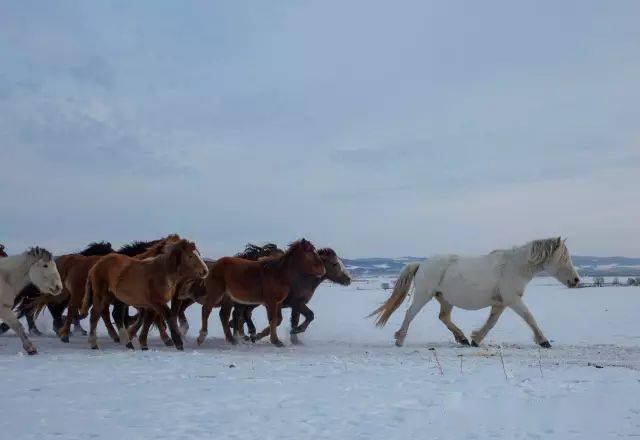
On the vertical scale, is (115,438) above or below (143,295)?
below

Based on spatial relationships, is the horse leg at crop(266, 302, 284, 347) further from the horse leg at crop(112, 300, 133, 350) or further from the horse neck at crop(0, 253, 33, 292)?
the horse neck at crop(0, 253, 33, 292)

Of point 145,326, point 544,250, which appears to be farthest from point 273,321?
point 544,250

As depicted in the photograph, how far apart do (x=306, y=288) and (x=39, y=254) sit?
4.44 m

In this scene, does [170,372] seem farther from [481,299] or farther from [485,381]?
[481,299]

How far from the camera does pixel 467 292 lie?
10.3m

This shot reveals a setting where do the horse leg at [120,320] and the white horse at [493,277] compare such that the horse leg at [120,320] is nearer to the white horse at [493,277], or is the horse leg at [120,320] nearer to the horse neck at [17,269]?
the horse neck at [17,269]

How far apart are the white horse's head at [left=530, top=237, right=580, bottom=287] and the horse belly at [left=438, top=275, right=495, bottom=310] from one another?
95cm

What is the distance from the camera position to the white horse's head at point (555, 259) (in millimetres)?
10180

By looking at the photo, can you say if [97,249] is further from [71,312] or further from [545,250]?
[545,250]

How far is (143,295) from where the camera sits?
9.11 m

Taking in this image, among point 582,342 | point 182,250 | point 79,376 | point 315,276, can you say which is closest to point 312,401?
point 79,376

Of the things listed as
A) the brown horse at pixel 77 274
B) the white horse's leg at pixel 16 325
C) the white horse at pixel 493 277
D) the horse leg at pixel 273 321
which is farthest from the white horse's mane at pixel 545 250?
the white horse's leg at pixel 16 325

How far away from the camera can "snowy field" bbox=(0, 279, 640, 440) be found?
4.12 meters

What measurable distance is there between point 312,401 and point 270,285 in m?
5.25
